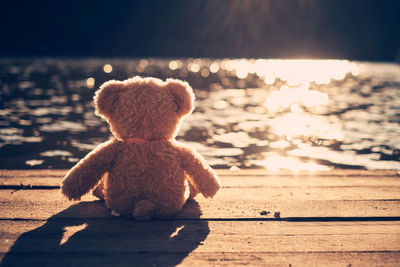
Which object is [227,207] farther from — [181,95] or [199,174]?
[181,95]

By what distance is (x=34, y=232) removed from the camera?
7.46 ft

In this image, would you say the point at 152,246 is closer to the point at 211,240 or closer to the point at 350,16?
the point at 211,240

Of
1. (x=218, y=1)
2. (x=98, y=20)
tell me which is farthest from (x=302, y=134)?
(x=218, y=1)

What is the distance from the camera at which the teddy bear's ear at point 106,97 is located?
8.54 feet

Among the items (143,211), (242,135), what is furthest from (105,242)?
(242,135)

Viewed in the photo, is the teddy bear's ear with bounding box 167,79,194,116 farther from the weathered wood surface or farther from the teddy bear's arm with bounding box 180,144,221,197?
the weathered wood surface

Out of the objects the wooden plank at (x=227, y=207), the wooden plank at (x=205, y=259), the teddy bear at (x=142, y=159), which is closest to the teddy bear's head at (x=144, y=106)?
the teddy bear at (x=142, y=159)

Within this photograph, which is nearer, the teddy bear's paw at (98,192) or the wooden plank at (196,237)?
the wooden plank at (196,237)

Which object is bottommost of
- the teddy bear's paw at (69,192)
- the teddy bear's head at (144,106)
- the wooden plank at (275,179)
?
the wooden plank at (275,179)

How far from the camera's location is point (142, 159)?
257cm

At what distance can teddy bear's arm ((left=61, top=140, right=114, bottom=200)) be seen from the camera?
2518mm

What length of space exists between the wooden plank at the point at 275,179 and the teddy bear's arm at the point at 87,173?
79cm

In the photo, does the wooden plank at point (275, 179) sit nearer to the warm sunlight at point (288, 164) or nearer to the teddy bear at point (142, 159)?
the teddy bear at point (142, 159)

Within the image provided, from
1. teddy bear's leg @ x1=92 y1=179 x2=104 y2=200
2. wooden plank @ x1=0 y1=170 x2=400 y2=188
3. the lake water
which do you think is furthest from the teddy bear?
the lake water
